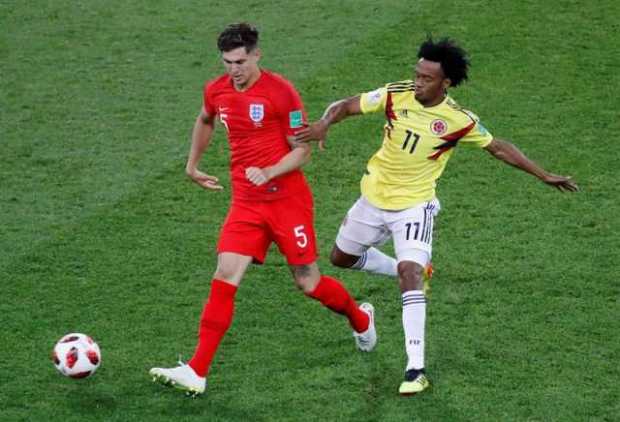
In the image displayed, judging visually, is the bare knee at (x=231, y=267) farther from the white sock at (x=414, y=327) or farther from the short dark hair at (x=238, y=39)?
the short dark hair at (x=238, y=39)

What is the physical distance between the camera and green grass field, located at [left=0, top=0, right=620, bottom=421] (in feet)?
28.6

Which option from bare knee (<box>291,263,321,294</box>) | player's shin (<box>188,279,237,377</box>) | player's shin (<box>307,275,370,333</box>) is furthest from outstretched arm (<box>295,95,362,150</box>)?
player's shin (<box>188,279,237,377</box>)

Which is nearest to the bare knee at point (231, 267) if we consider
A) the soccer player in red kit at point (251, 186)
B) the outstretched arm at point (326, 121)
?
the soccer player in red kit at point (251, 186)

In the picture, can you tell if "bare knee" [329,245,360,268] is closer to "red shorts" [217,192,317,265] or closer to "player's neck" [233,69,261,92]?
"red shorts" [217,192,317,265]

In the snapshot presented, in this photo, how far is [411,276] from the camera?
877 centimetres

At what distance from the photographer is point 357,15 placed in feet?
52.1

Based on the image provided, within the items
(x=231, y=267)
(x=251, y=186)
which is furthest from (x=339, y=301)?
(x=251, y=186)

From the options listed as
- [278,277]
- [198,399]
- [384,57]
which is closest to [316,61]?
[384,57]

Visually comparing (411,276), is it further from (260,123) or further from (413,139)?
(260,123)

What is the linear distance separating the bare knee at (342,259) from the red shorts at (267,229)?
87cm

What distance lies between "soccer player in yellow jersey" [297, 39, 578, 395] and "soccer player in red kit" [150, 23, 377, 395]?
35 centimetres

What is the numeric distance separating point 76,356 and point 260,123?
1929mm

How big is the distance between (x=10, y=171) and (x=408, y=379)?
5.20 m

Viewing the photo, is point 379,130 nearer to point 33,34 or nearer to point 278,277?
point 278,277
